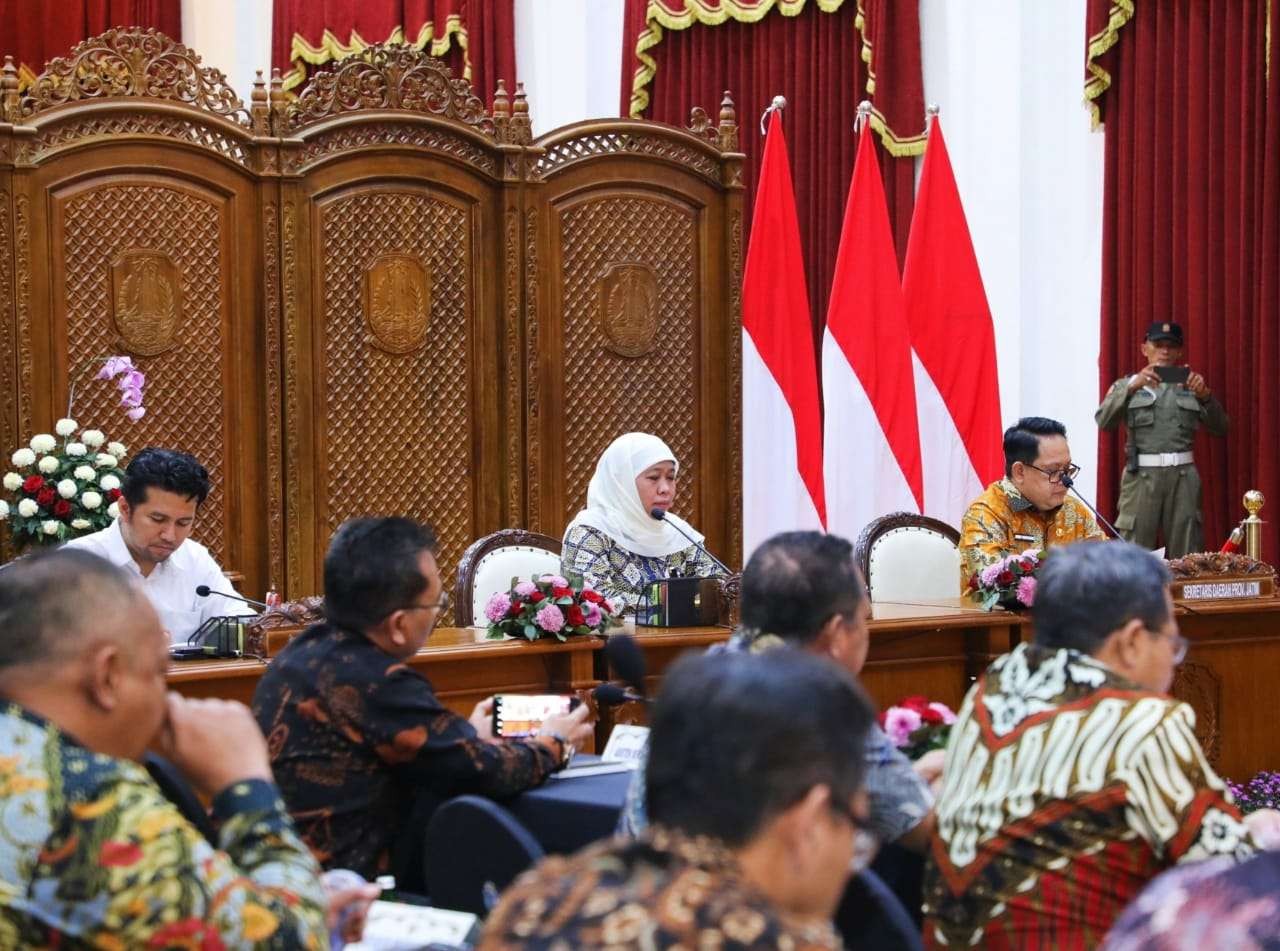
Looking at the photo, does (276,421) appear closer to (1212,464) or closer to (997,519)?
(997,519)

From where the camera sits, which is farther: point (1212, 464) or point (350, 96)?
point (1212, 464)

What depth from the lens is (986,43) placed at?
7.89 meters

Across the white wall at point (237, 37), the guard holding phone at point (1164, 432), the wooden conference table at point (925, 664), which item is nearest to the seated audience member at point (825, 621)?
the wooden conference table at point (925, 664)

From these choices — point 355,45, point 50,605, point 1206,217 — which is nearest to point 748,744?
point 50,605

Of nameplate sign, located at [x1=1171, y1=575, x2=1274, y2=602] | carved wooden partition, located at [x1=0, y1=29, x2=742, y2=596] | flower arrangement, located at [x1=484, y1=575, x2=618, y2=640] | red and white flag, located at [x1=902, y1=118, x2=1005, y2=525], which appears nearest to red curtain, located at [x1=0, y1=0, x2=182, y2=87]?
carved wooden partition, located at [x1=0, y1=29, x2=742, y2=596]

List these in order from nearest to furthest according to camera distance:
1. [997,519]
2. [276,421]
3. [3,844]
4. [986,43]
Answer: [3,844] < [997,519] < [276,421] < [986,43]

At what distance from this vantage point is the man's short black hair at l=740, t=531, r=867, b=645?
7.55 feet

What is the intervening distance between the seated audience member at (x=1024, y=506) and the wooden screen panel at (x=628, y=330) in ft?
5.50

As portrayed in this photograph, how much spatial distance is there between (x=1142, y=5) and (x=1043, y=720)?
5824mm

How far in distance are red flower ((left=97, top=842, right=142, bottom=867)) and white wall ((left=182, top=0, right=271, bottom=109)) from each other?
9209 mm

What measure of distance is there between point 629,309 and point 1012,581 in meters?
2.32

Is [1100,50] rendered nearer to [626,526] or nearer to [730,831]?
[626,526]

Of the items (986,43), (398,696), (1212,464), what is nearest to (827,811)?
(398,696)

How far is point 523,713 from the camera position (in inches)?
110
